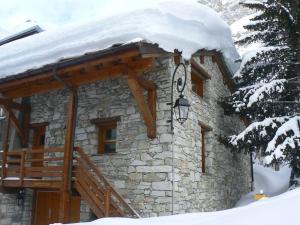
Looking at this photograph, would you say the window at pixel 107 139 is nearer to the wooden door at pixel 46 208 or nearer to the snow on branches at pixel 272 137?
the wooden door at pixel 46 208

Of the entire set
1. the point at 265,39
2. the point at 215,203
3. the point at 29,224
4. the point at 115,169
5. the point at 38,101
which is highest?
the point at 265,39

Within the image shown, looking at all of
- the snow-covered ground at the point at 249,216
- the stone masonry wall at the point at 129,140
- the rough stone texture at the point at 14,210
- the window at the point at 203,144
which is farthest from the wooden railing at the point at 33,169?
the window at the point at 203,144

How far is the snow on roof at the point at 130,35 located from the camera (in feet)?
24.7

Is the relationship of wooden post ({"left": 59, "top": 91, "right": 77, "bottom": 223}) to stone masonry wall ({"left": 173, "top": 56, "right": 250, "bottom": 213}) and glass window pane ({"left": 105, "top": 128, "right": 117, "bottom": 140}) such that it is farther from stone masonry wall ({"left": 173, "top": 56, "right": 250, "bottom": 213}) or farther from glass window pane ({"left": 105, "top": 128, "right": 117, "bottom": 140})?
stone masonry wall ({"left": 173, "top": 56, "right": 250, "bottom": 213})

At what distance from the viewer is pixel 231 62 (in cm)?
1271

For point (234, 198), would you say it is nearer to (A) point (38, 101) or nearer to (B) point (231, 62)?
(B) point (231, 62)

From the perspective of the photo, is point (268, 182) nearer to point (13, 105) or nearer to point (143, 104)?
point (143, 104)

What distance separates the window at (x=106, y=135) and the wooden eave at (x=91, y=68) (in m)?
1.58

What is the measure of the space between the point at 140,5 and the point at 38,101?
4.69 meters

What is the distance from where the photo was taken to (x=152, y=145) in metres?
8.49

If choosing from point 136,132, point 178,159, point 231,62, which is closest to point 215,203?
point 178,159

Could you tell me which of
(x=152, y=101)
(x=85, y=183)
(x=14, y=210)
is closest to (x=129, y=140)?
(x=152, y=101)

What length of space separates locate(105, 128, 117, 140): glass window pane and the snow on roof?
101 inches

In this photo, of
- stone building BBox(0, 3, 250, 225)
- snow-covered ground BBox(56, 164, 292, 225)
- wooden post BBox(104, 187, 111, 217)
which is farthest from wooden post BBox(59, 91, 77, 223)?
snow-covered ground BBox(56, 164, 292, 225)
